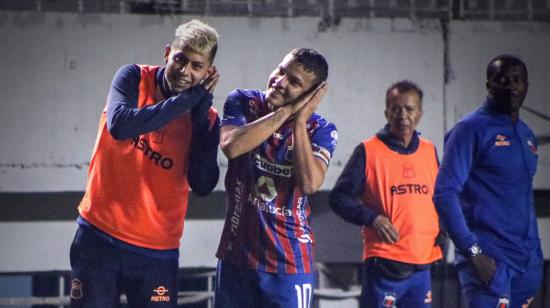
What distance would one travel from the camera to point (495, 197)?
3.82 metres

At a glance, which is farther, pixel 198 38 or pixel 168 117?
pixel 198 38

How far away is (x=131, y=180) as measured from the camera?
11.5 ft

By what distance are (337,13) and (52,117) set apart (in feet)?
6.54

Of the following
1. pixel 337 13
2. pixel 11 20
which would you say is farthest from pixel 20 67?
pixel 337 13

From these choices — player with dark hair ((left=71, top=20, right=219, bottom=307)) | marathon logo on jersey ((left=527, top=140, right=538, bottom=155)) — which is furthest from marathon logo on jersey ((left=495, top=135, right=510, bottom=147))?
player with dark hair ((left=71, top=20, right=219, bottom=307))

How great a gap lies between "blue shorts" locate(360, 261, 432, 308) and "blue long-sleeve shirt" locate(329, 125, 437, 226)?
30 centimetres

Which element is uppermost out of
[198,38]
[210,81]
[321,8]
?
[321,8]

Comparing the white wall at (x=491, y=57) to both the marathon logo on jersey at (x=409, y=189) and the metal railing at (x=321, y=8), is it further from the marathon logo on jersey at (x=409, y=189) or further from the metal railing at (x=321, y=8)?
the marathon logo on jersey at (x=409, y=189)

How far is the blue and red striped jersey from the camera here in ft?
11.0

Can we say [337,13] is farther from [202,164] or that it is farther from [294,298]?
[294,298]

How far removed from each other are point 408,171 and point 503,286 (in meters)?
1.32

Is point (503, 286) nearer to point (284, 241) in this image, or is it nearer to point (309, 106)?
point (284, 241)

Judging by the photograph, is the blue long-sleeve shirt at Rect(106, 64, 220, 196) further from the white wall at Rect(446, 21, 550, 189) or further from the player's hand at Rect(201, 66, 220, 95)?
the white wall at Rect(446, 21, 550, 189)

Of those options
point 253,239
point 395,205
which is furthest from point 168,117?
point 395,205
